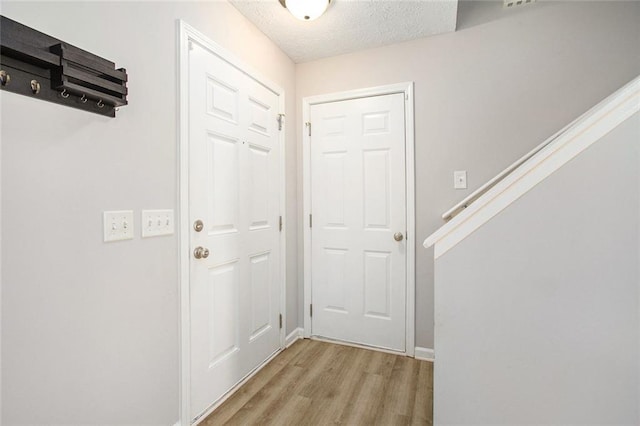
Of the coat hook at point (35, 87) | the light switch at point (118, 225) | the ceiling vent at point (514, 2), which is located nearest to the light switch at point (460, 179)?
the ceiling vent at point (514, 2)

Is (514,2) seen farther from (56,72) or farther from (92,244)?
(92,244)

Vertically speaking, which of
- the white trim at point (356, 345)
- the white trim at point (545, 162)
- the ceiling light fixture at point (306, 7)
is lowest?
the white trim at point (356, 345)

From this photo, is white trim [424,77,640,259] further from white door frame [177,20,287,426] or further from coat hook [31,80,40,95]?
coat hook [31,80,40,95]

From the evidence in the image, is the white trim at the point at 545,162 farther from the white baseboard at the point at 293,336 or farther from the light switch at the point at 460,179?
the white baseboard at the point at 293,336

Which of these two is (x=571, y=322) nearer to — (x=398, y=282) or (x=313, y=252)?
(x=398, y=282)

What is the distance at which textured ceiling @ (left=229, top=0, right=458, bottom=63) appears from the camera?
190cm

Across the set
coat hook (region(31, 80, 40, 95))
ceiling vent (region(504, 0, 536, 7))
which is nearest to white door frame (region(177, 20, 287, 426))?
coat hook (region(31, 80, 40, 95))

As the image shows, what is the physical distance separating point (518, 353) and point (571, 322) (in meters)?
0.22

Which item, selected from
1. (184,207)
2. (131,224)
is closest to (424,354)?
(184,207)

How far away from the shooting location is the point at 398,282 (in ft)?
7.77

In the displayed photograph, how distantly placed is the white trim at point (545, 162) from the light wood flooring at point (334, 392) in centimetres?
107

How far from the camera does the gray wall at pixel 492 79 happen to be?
6.35 ft

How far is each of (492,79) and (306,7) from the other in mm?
1387

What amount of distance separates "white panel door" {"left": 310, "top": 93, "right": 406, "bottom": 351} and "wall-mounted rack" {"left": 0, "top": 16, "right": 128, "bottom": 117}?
1643 millimetres
